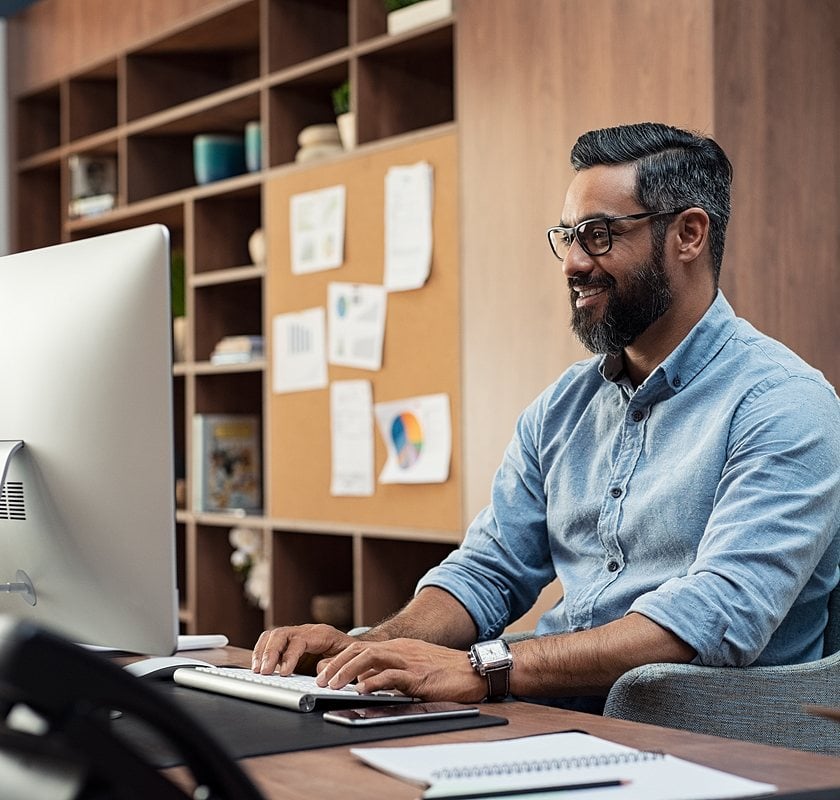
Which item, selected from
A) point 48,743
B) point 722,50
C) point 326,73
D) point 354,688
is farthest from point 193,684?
point 326,73

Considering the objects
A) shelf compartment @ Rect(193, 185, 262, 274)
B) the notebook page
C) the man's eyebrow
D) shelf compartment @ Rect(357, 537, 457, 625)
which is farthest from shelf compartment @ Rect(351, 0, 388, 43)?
the notebook page

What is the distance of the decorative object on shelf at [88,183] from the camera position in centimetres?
504

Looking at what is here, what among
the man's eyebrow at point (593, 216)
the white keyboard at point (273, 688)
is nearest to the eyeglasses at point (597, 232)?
the man's eyebrow at point (593, 216)

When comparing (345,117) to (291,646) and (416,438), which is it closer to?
(416,438)

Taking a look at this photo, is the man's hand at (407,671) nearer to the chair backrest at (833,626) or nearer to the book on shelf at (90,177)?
the chair backrest at (833,626)

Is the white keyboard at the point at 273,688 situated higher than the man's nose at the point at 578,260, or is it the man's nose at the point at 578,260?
the man's nose at the point at 578,260

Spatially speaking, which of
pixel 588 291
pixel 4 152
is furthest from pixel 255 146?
pixel 588 291

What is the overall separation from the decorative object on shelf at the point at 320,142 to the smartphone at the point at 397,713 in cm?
269

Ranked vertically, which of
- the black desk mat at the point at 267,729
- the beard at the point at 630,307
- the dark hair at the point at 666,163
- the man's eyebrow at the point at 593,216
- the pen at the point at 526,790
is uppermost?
the dark hair at the point at 666,163

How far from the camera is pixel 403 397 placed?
3547mm

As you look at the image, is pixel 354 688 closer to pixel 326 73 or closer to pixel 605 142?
pixel 605 142

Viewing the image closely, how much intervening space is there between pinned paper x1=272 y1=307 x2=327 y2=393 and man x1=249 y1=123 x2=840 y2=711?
5.40 feet

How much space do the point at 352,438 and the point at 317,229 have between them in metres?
0.63

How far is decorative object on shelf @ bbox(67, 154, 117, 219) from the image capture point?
16.5 feet
